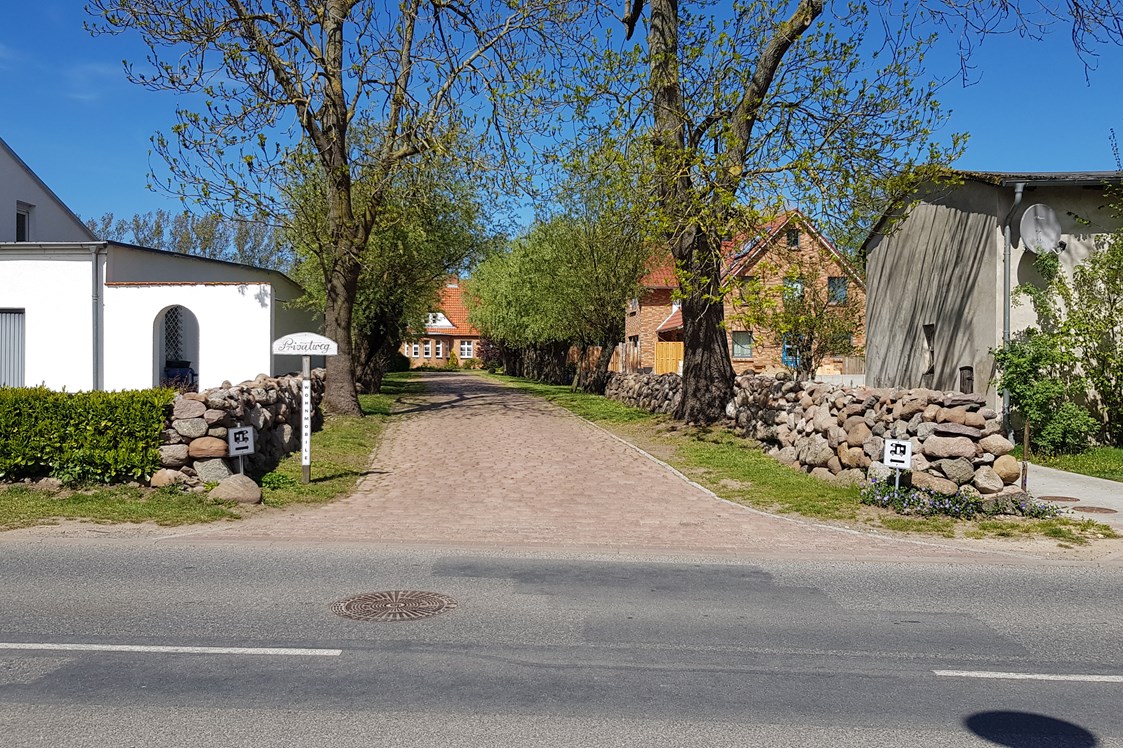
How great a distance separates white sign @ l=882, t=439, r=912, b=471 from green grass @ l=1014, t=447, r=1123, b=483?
203 inches

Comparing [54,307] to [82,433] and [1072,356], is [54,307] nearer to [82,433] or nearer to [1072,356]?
[82,433]

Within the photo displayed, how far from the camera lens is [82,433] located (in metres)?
11.1

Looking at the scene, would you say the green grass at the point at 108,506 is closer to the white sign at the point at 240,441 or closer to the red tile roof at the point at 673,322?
the white sign at the point at 240,441

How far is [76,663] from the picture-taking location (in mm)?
5266

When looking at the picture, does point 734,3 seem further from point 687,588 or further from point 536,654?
point 536,654

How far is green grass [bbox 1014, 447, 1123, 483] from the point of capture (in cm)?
1420

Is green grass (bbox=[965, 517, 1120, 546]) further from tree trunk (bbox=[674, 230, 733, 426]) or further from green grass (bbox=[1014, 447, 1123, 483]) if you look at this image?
tree trunk (bbox=[674, 230, 733, 426])

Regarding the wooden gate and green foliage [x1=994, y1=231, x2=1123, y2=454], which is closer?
green foliage [x1=994, y1=231, x2=1123, y2=454]

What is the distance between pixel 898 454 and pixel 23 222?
2682 cm

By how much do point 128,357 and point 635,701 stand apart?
662 inches

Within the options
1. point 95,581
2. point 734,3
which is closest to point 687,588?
point 95,581

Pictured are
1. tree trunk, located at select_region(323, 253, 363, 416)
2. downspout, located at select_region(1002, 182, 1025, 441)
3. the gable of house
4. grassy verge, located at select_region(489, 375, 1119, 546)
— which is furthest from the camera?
the gable of house

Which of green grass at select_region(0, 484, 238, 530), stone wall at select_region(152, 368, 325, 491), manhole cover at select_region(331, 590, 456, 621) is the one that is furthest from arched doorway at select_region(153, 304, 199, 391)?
manhole cover at select_region(331, 590, 456, 621)

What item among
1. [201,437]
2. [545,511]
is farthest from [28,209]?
[545,511]
